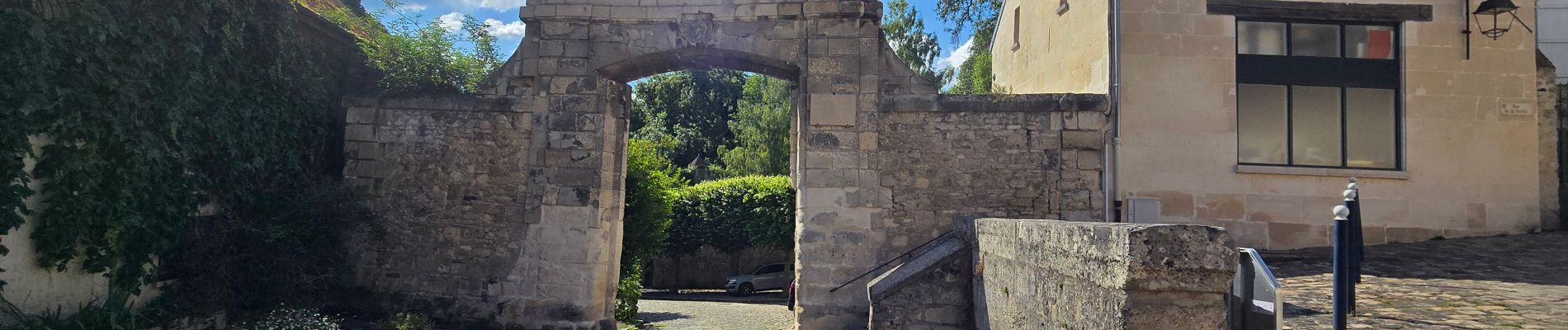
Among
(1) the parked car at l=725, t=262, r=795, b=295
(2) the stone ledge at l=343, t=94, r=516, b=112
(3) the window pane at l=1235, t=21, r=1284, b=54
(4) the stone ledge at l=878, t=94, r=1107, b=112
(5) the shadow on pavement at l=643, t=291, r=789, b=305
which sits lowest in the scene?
(5) the shadow on pavement at l=643, t=291, r=789, b=305

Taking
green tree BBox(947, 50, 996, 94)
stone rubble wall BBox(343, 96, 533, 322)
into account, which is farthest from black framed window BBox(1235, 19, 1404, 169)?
stone rubble wall BBox(343, 96, 533, 322)

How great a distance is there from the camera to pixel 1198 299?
3.48 m

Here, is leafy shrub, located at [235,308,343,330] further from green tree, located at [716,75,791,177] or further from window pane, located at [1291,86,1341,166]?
green tree, located at [716,75,791,177]

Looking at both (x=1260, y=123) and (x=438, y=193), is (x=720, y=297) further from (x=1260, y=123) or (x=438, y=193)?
(x=1260, y=123)

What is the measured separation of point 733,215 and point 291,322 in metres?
13.7

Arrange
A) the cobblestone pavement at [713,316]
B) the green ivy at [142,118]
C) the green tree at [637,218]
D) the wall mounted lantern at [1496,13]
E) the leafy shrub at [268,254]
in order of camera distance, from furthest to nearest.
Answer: the cobblestone pavement at [713,316], the green tree at [637,218], the wall mounted lantern at [1496,13], the leafy shrub at [268,254], the green ivy at [142,118]

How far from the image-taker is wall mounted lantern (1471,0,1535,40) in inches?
335

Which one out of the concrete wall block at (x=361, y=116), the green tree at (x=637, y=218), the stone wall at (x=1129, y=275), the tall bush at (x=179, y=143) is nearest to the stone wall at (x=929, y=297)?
the stone wall at (x=1129, y=275)

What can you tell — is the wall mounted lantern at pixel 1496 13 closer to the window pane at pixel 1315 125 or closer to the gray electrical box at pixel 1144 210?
the window pane at pixel 1315 125

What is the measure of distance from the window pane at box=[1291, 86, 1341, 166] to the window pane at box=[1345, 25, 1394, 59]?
45cm

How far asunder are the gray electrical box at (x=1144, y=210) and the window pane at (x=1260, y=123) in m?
1.11

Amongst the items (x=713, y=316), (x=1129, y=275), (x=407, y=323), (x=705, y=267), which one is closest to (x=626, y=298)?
(x=713, y=316)

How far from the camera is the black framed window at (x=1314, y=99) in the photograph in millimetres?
8852

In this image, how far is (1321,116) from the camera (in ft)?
29.2
